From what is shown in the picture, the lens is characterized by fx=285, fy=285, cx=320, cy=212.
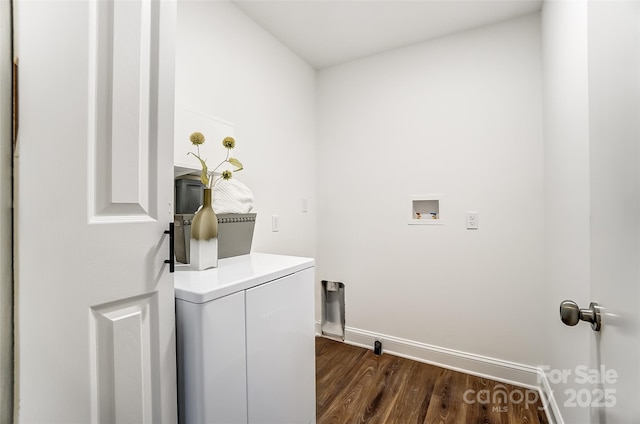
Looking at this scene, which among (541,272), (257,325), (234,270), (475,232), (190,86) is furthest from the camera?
(475,232)

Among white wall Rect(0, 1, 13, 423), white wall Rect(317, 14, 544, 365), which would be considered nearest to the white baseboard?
white wall Rect(317, 14, 544, 365)

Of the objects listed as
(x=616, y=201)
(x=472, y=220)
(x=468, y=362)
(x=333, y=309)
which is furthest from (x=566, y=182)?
(x=333, y=309)

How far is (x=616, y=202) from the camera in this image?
0.54 m

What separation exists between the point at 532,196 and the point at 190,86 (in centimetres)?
222

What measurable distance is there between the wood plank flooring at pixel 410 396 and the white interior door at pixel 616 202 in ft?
3.91

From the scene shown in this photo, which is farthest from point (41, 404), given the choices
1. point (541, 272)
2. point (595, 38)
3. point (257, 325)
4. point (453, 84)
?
point (453, 84)

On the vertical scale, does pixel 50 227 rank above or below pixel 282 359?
above

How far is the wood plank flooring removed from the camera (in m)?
1.61

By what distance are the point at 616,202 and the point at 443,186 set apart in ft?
5.39

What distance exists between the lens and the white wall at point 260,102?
1599 millimetres

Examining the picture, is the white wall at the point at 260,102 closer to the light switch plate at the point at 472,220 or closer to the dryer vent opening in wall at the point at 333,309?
the dryer vent opening in wall at the point at 333,309

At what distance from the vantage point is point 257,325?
1082 millimetres

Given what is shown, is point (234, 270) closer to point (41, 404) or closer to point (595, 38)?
point (41, 404)

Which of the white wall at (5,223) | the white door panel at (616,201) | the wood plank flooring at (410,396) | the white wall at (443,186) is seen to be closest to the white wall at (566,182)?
the white wall at (443,186)
